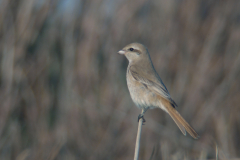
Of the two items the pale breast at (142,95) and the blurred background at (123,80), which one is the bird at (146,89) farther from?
the blurred background at (123,80)

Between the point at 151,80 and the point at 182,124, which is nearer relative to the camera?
the point at 182,124

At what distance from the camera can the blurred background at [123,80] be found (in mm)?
3281

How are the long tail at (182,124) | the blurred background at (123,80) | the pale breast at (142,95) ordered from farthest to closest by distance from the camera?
1. the blurred background at (123,80)
2. the pale breast at (142,95)
3. the long tail at (182,124)

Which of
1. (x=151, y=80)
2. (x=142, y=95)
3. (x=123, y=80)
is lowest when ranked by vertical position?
(x=123, y=80)

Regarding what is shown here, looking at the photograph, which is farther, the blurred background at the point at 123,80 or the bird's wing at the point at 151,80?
the blurred background at the point at 123,80

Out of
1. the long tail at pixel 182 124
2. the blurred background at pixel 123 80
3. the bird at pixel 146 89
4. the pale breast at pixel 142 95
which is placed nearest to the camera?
the long tail at pixel 182 124

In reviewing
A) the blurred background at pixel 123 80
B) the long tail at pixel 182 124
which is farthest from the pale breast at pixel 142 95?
the blurred background at pixel 123 80

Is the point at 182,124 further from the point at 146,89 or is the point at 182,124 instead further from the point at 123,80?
the point at 123,80

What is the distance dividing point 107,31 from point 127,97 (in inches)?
43.3

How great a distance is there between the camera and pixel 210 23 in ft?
12.0

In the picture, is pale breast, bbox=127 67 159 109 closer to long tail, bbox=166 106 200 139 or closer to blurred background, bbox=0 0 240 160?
long tail, bbox=166 106 200 139

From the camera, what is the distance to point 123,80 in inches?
145

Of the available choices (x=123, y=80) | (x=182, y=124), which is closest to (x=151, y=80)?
(x=182, y=124)

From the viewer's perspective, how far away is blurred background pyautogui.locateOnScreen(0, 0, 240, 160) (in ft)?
10.8
